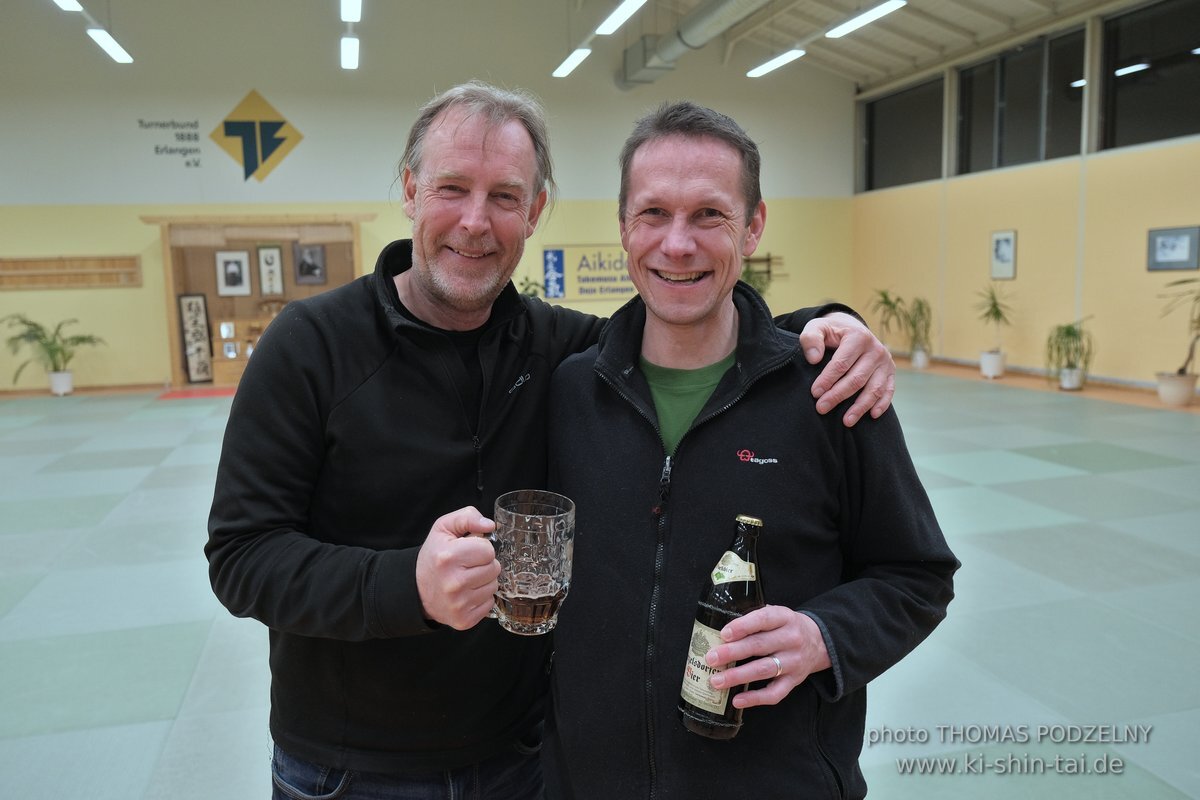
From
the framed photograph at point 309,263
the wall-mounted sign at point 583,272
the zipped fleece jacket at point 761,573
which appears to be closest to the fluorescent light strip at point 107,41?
the framed photograph at point 309,263

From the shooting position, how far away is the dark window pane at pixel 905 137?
14.6 meters

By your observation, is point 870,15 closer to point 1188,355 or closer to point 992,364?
point 992,364

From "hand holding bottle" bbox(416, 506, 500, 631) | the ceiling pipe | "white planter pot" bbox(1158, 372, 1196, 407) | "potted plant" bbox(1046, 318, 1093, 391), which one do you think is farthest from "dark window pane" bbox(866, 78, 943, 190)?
"hand holding bottle" bbox(416, 506, 500, 631)

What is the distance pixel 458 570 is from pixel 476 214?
73cm

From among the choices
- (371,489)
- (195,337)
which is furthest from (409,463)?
(195,337)

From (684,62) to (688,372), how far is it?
15290 millimetres

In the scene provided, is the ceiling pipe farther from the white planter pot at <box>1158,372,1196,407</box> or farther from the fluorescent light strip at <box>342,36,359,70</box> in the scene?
the white planter pot at <box>1158,372,1196,407</box>

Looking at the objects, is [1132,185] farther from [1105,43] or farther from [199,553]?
[199,553]

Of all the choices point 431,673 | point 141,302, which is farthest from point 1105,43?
point 141,302

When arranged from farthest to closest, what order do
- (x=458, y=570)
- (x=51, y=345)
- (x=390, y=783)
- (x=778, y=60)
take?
(x=51, y=345)
(x=778, y=60)
(x=390, y=783)
(x=458, y=570)

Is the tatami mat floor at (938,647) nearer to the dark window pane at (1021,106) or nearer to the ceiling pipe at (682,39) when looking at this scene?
the dark window pane at (1021,106)

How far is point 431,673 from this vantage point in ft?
4.97

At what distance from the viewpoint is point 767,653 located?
125cm

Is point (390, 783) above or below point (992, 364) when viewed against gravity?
above
